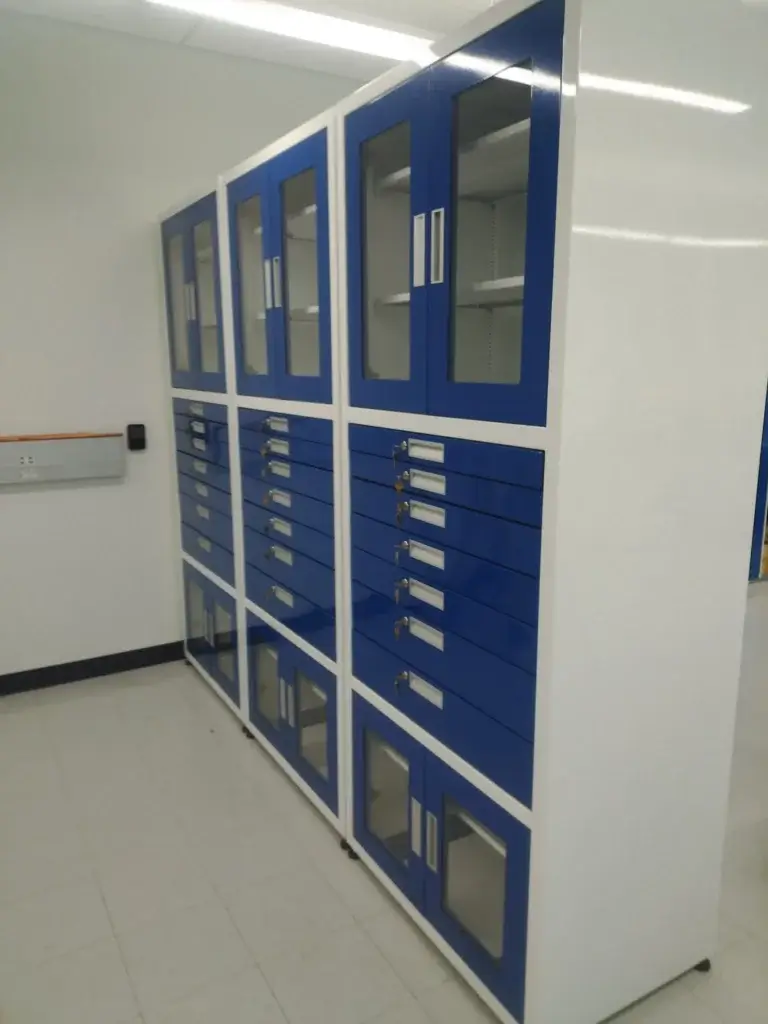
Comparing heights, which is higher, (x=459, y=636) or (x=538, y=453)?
(x=538, y=453)

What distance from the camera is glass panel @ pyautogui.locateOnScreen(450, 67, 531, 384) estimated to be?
142 centimetres

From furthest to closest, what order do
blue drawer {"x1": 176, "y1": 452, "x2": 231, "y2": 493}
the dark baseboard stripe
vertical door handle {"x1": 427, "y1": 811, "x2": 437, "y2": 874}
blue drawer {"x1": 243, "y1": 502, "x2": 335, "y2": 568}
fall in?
the dark baseboard stripe → blue drawer {"x1": 176, "y1": 452, "x2": 231, "y2": 493} → blue drawer {"x1": 243, "y1": 502, "x2": 335, "y2": 568} → vertical door handle {"x1": 427, "y1": 811, "x2": 437, "y2": 874}

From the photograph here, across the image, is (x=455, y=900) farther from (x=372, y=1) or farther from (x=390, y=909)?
(x=372, y=1)

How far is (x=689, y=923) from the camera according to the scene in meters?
1.80

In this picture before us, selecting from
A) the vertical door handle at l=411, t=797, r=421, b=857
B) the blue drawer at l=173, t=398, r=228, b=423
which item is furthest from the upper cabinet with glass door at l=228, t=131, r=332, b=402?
the vertical door handle at l=411, t=797, r=421, b=857

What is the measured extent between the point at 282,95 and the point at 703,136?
2.74m

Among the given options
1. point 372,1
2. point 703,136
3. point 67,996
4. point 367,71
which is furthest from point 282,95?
point 67,996

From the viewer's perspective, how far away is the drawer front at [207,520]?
3027mm

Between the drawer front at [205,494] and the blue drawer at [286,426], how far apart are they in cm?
38

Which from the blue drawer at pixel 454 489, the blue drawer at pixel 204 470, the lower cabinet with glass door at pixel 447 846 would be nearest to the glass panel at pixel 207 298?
the blue drawer at pixel 204 470

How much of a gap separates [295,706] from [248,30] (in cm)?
278

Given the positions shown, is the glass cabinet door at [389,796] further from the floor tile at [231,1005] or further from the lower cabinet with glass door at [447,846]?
the floor tile at [231,1005]

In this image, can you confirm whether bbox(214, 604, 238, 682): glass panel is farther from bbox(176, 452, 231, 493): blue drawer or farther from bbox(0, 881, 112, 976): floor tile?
bbox(0, 881, 112, 976): floor tile

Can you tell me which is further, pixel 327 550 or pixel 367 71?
pixel 367 71
